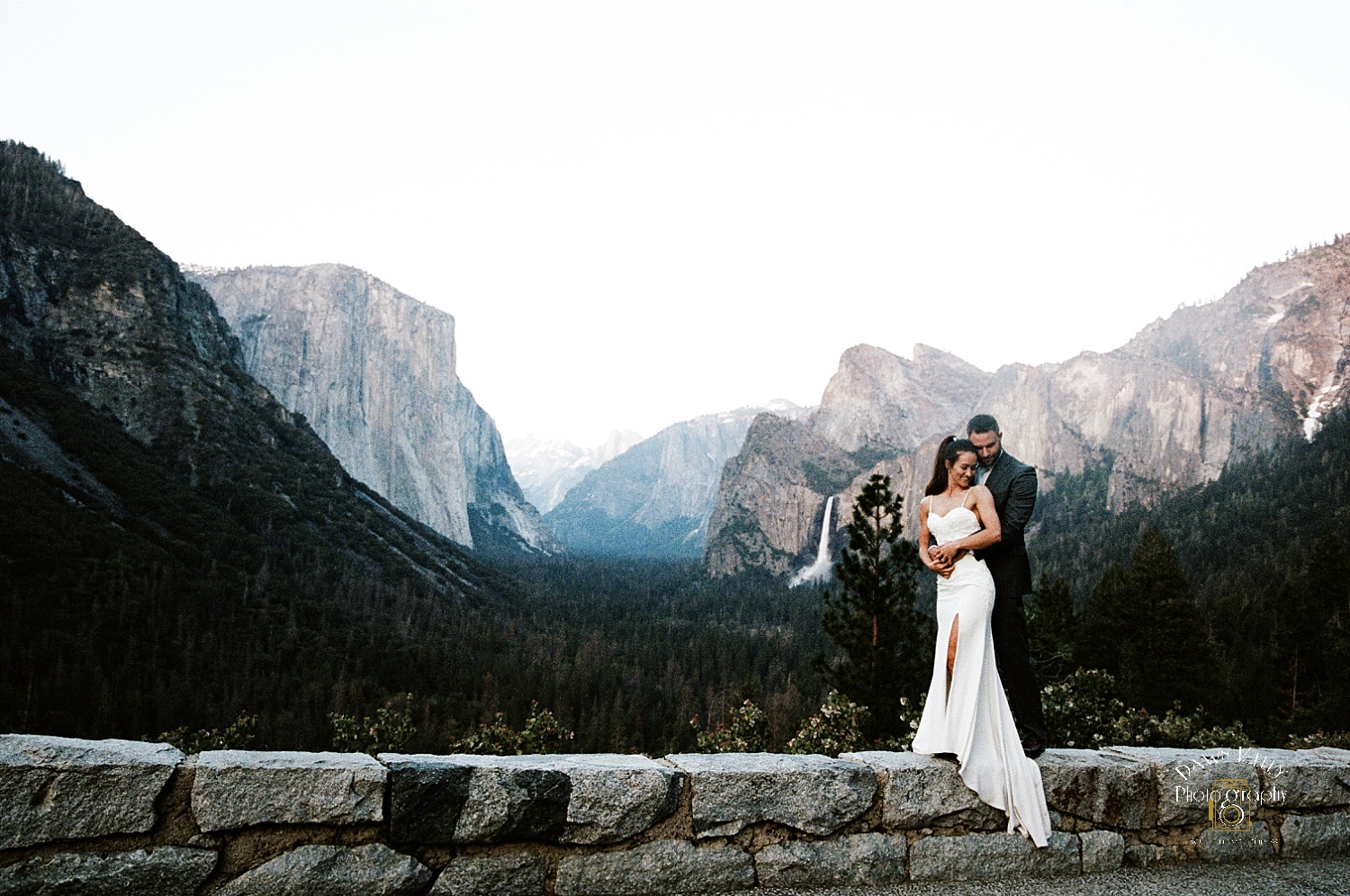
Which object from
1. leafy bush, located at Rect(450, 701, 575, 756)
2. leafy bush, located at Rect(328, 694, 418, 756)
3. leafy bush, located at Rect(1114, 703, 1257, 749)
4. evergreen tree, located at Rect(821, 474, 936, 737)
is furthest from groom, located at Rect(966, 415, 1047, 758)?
leafy bush, located at Rect(328, 694, 418, 756)

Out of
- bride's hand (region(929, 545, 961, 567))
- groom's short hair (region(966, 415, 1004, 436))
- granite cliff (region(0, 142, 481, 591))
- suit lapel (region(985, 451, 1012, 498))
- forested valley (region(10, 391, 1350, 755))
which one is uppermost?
granite cliff (region(0, 142, 481, 591))

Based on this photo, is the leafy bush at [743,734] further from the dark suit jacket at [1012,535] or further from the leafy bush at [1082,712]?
the dark suit jacket at [1012,535]

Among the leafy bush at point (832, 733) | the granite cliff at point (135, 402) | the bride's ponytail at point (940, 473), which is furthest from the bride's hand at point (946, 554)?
the granite cliff at point (135, 402)

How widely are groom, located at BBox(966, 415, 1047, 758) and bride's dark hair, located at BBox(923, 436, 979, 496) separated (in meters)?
Answer: 0.27

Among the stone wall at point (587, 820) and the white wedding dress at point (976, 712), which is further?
the white wedding dress at point (976, 712)

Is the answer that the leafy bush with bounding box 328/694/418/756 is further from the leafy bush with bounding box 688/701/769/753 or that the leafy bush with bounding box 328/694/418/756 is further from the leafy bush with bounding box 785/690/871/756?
the leafy bush with bounding box 785/690/871/756

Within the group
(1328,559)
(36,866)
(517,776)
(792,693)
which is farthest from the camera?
(792,693)

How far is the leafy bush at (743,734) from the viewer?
13625mm

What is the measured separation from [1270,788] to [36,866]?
7.93 metres

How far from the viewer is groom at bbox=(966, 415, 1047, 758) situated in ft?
18.0

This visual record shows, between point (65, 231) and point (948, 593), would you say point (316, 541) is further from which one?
point (948, 593)

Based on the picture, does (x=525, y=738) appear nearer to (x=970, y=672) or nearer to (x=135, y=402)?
(x=970, y=672)

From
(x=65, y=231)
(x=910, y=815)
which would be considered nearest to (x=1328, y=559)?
(x=910, y=815)

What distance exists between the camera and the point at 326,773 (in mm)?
3963
